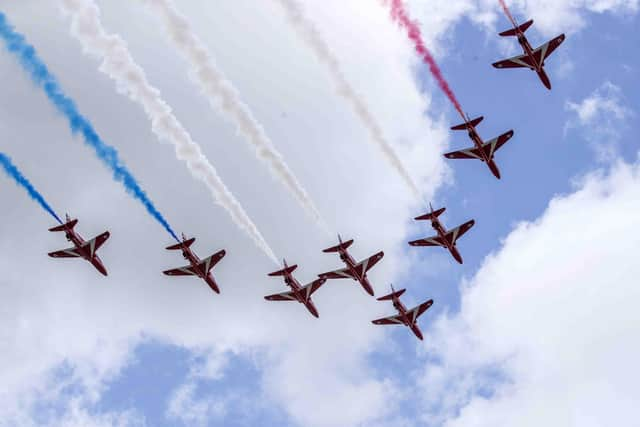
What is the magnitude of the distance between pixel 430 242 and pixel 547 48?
15.0 metres

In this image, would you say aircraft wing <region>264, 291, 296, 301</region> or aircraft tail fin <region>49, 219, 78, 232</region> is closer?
aircraft tail fin <region>49, 219, 78, 232</region>

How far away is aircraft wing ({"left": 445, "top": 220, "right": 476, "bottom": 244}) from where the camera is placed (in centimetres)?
6241

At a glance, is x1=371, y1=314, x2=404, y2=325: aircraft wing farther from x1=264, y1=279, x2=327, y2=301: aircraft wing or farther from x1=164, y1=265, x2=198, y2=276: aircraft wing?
x1=164, y1=265, x2=198, y2=276: aircraft wing

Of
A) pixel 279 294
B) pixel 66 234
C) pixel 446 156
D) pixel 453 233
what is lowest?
pixel 66 234

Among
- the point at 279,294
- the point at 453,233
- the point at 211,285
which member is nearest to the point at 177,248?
the point at 211,285

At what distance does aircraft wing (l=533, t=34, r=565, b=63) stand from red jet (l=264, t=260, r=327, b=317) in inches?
752

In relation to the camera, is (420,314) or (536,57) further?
(420,314)

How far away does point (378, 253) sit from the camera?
61.5 metres

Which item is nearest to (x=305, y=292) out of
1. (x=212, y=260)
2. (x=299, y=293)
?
(x=299, y=293)

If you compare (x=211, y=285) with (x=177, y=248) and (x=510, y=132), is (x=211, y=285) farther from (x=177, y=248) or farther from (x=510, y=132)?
(x=510, y=132)

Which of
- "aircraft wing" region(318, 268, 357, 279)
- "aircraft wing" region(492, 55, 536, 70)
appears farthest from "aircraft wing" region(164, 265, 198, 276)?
"aircraft wing" region(492, 55, 536, 70)

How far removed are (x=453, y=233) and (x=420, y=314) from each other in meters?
6.94

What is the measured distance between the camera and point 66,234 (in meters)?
54.5

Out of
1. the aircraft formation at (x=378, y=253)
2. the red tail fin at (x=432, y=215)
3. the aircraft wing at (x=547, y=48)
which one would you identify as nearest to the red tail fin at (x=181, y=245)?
the aircraft formation at (x=378, y=253)
